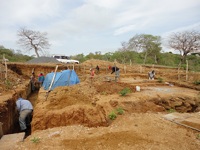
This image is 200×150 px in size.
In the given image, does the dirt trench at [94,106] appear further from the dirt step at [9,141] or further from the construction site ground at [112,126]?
the dirt step at [9,141]

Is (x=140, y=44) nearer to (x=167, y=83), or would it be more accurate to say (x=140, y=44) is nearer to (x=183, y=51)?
(x=183, y=51)

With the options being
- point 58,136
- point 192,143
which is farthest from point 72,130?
point 192,143

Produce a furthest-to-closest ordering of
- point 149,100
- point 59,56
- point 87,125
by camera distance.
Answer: point 59,56 < point 149,100 < point 87,125

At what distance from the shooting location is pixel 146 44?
31.2m

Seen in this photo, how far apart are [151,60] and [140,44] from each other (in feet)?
12.1

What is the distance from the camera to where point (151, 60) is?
31734 mm

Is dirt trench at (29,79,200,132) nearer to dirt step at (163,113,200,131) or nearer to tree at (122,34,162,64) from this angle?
dirt step at (163,113,200,131)


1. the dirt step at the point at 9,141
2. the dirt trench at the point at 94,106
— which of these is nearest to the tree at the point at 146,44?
the dirt trench at the point at 94,106

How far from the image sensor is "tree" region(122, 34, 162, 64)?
30891 millimetres

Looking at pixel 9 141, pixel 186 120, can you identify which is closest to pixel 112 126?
pixel 186 120

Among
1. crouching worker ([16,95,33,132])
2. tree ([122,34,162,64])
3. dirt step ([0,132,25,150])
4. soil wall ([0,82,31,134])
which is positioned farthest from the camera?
tree ([122,34,162,64])

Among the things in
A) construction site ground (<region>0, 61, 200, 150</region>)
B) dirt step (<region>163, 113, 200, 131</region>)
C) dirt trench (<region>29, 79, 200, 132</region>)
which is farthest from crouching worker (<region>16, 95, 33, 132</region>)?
dirt step (<region>163, 113, 200, 131</region>)

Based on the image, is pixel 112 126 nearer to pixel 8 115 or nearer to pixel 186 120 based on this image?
pixel 186 120

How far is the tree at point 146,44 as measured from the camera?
30891 mm
